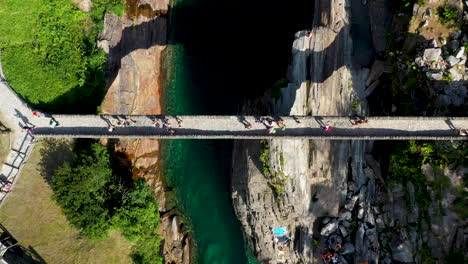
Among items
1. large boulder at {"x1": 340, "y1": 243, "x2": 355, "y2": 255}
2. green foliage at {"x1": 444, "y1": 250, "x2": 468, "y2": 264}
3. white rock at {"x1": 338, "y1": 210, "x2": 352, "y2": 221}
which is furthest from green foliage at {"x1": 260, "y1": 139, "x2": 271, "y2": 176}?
green foliage at {"x1": 444, "y1": 250, "x2": 468, "y2": 264}

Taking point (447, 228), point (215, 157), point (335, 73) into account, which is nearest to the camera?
point (447, 228)

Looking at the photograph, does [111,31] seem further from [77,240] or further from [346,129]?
[346,129]

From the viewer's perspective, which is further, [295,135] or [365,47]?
[365,47]

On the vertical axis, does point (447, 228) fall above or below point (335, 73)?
below

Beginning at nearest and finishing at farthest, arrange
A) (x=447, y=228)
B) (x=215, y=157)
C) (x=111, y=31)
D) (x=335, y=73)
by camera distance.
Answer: (x=447, y=228)
(x=335, y=73)
(x=111, y=31)
(x=215, y=157)

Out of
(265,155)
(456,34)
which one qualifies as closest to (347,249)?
(265,155)

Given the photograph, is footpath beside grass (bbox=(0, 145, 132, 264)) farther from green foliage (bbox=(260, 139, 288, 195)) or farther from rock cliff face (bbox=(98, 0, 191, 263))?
green foliage (bbox=(260, 139, 288, 195))

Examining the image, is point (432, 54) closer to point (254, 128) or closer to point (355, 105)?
point (355, 105)

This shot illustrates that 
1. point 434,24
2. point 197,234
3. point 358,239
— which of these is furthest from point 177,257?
point 434,24
